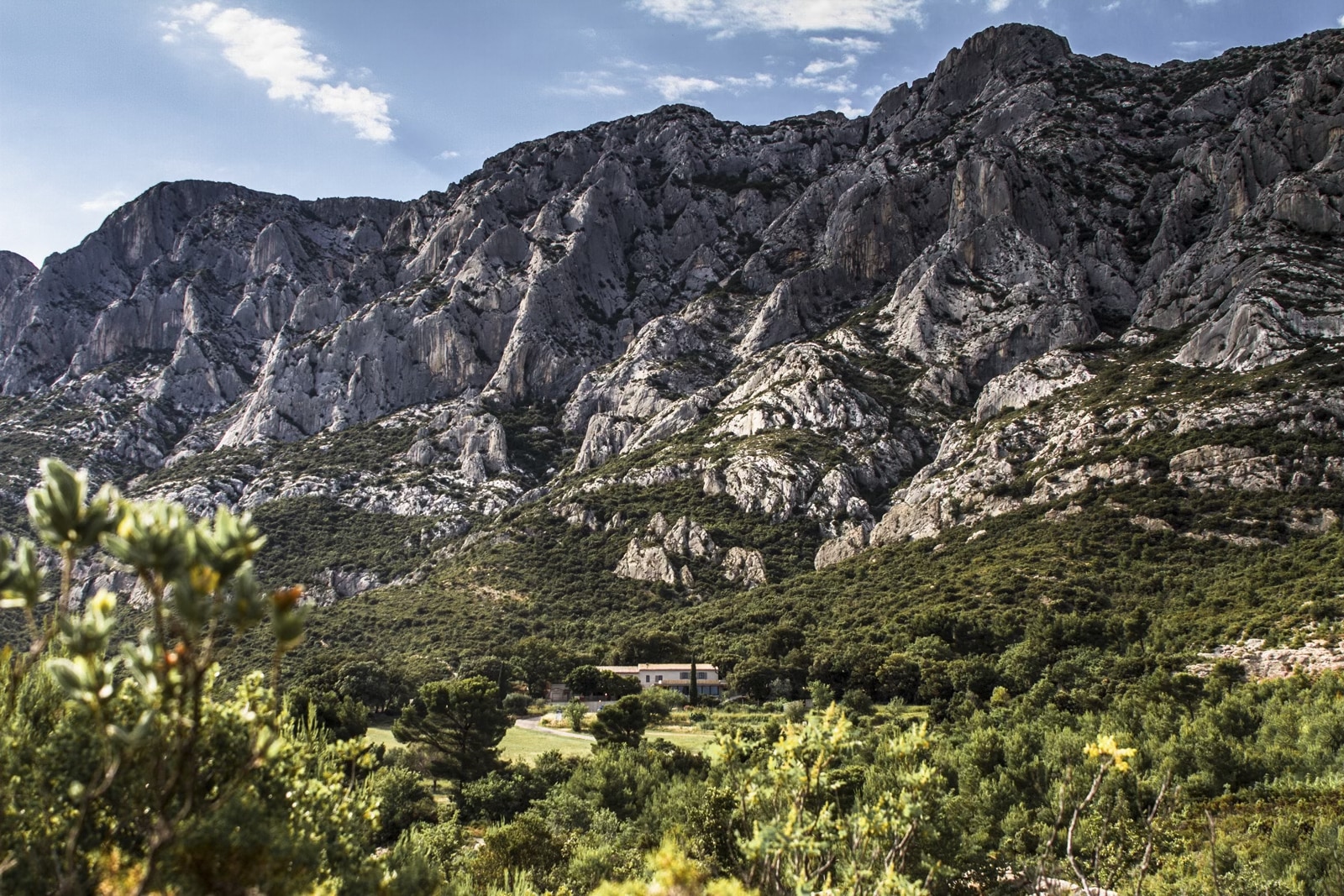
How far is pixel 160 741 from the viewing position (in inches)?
196

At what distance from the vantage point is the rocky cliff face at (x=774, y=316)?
82.0 m

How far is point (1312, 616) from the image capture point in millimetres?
41312

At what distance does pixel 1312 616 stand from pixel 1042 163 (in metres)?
102

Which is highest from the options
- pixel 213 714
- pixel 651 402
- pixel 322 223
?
pixel 322 223

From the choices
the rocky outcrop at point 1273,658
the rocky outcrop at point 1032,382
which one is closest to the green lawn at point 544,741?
the rocky outcrop at point 1273,658

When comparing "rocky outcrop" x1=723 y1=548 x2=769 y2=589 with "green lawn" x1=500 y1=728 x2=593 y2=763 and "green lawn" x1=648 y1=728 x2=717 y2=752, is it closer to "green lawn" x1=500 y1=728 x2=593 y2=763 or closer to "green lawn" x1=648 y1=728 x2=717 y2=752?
"green lawn" x1=648 y1=728 x2=717 y2=752

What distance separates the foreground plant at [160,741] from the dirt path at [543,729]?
35.6m

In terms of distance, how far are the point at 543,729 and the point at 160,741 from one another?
45.8m

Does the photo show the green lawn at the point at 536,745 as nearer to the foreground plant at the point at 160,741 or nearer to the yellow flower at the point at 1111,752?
the foreground plant at the point at 160,741

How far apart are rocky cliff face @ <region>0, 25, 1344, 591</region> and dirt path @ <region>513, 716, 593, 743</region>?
3504 centimetres

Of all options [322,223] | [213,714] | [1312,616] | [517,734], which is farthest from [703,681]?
[322,223]

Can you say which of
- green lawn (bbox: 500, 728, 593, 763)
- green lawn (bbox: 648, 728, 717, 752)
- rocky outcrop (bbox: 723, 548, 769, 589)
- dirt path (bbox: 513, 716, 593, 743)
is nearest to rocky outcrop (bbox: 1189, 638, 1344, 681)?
green lawn (bbox: 648, 728, 717, 752)

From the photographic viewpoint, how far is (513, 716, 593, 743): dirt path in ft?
147

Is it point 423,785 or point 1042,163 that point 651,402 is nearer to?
point 1042,163
